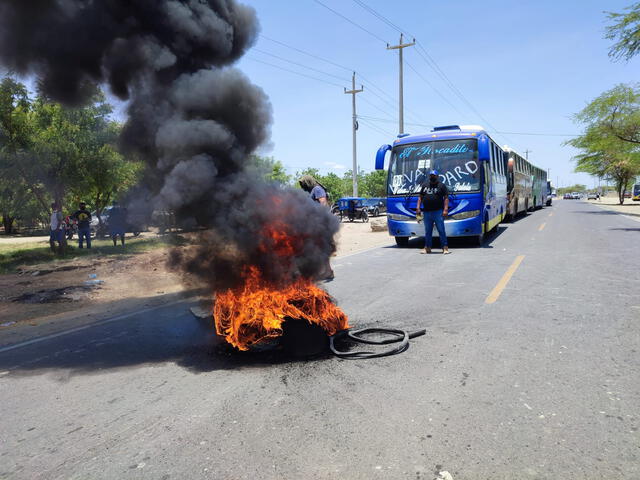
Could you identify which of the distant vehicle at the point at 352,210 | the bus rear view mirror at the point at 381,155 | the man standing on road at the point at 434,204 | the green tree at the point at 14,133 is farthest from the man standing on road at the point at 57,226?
the distant vehicle at the point at 352,210

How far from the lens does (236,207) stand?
14.3 ft

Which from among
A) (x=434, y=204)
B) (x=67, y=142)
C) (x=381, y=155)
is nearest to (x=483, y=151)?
(x=434, y=204)

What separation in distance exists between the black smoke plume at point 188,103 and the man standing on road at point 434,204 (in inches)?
242

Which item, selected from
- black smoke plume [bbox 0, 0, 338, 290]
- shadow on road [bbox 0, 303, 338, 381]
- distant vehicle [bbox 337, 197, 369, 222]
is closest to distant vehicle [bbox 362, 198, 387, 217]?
distant vehicle [bbox 337, 197, 369, 222]

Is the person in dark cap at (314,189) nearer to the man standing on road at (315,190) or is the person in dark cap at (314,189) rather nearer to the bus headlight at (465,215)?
the man standing on road at (315,190)

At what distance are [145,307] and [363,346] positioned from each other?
3.75 metres

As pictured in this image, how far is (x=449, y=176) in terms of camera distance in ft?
37.8

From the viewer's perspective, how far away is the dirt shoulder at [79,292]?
5891 mm

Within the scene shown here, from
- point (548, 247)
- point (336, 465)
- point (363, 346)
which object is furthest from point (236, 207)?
point (548, 247)

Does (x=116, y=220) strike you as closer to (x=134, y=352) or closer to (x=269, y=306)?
(x=134, y=352)

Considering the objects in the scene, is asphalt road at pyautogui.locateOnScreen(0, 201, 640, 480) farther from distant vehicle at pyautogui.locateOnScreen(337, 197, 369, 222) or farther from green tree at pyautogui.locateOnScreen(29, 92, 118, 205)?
distant vehicle at pyautogui.locateOnScreen(337, 197, 369, 222)

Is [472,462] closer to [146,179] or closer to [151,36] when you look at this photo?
[146,179]

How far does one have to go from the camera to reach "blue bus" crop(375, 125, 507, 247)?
11312 millimetres

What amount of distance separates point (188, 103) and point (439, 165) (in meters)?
8.34
